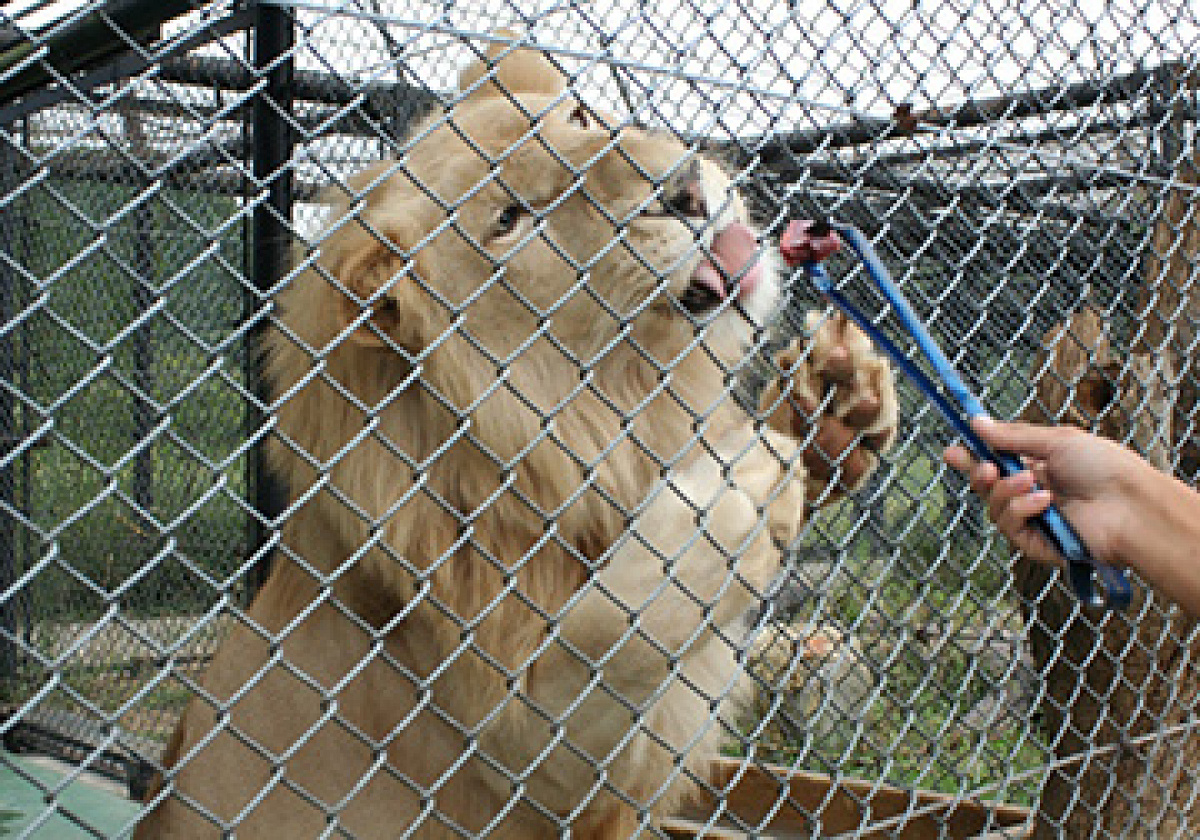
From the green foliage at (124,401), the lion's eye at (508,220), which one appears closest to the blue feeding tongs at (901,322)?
the lion's eye at (508,220)

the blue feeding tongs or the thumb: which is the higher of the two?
the blue feeding tongs

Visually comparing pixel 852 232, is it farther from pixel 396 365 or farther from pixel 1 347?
pixel 1 347

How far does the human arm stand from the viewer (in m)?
1.67

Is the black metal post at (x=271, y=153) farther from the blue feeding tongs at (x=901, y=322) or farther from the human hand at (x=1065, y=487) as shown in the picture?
the human hand at (x=1065, y=487)

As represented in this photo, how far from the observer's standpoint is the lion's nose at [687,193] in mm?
1829

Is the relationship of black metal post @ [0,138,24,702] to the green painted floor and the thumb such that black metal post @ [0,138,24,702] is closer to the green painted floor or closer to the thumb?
the green painted floor

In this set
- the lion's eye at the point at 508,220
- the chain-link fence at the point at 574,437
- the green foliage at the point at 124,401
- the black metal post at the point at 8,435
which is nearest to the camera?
the chain-link fence at the point at 574,437

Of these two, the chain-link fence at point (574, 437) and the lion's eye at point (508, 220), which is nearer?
the chain-link fence at point (574, 437)

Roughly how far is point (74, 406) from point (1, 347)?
16.9 inches

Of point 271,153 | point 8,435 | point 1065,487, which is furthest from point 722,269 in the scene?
point 8,435

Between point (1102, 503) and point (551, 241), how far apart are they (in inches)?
39.1

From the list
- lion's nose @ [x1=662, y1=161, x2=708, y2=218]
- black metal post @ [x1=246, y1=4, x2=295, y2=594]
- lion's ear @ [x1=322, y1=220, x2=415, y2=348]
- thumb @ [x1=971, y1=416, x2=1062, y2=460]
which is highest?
black metal post @ [x1=246, y1=4, x2=295, y2=594]

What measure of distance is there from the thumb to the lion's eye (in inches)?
35.4

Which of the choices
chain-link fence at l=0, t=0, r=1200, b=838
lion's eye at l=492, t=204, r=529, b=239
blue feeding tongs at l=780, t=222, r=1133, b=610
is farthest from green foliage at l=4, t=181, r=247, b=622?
blue feeding tongs at l=780, t=222, r=1133, b=610
